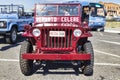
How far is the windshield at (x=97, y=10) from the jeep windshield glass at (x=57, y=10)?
16480 millimetres

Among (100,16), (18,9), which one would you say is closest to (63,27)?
(18,9)

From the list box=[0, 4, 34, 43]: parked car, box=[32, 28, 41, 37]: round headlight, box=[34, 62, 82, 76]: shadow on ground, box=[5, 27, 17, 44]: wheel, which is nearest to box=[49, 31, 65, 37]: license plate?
box=[32, 28, 41, 37]: round headlight

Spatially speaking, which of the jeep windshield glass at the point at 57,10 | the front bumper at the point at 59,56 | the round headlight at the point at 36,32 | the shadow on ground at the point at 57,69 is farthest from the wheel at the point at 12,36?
the front bumper at the point at 59,56

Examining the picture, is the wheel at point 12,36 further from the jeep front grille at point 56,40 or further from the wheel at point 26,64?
A: the jeep front grille at point 56,40

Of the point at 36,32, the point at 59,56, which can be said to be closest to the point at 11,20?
the point at 36,32

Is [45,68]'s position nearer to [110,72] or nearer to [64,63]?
[64,63]

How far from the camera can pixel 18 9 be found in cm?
1570

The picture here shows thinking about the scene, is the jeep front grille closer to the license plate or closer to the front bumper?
the license plate

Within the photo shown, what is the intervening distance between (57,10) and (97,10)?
17.4m

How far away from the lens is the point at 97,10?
83.6ft

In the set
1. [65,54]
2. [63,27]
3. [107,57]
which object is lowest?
[107,57]

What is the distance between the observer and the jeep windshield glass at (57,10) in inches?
335

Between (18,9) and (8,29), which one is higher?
(18,9)

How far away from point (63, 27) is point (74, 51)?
2.31ft
